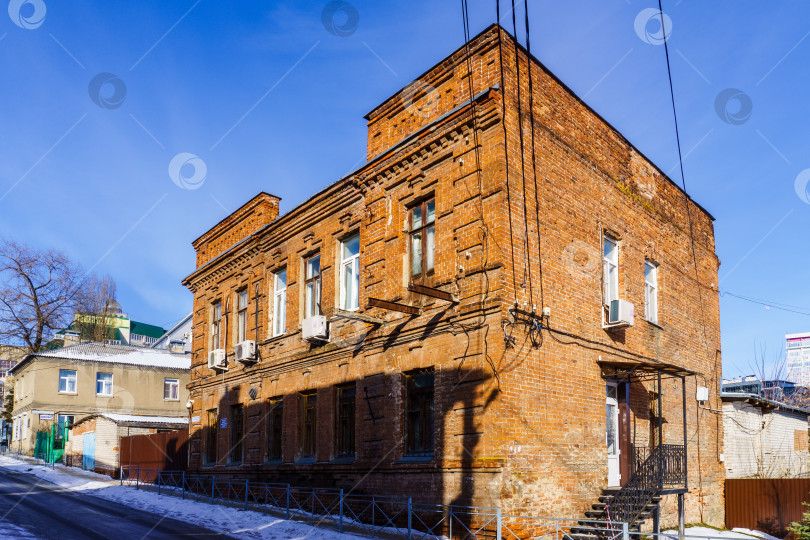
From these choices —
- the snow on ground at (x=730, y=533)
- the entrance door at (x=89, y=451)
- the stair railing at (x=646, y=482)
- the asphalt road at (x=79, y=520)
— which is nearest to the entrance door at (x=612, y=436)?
the stair railing at (x=646, y=482)

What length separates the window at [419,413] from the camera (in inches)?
530

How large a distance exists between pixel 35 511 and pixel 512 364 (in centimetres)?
1267

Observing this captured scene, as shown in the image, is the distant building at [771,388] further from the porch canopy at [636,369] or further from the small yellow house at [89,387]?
the small yellow house at [89,387]

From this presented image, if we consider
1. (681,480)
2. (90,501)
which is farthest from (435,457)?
(90,501)

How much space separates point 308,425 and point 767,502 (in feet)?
39.8

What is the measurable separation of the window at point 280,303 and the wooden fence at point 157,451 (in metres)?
8.94

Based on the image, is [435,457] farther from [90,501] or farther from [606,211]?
[90,501]

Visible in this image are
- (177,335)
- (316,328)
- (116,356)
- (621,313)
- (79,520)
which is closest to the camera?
(621,313)

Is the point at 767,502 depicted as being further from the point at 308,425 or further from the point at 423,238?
the point at 308,425

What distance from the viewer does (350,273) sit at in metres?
16.8

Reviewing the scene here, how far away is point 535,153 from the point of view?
13.3 meters

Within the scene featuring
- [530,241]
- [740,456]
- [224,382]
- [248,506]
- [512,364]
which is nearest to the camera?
[512,364]

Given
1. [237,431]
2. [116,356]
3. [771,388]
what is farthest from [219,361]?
[771,388]

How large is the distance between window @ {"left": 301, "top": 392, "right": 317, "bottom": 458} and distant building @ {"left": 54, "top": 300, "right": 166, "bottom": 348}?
1499 inches
